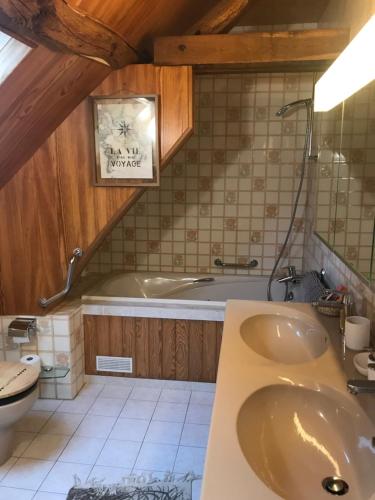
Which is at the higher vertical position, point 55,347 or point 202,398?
point 55,347

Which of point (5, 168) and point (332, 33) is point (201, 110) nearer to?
point (332, 33)

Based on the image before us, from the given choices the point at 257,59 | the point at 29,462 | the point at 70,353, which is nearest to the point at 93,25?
the point at 257,59

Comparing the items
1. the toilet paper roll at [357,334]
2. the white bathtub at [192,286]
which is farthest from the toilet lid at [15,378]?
the toilet paper roll at [357,334]

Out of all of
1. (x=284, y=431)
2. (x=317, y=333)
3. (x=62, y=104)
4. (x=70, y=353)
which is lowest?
(x=70, y=353)

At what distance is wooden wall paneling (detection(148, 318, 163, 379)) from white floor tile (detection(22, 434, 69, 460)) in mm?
734

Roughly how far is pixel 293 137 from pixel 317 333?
7.09 ft

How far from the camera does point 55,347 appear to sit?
2.73 metres

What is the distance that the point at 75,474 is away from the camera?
2.09 metres

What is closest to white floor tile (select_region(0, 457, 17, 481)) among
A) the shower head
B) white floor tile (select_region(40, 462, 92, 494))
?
white floor tile (select_region(40, 462, 92, 494))

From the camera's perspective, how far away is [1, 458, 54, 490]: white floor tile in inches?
80.0

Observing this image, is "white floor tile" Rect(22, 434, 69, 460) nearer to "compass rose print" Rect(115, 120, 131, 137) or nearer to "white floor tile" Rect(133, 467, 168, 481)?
"white floor tile" Rect(133, 467, 168, 481)

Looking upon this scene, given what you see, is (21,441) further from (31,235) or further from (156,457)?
(31,235)

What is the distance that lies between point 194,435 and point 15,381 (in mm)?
987

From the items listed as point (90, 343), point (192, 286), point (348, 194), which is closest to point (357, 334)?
point (348, 194)
